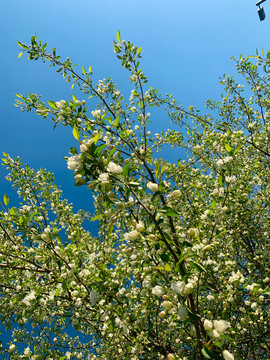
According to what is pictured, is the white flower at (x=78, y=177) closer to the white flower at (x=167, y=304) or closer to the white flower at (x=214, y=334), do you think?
the white flower at (x=167, y=304)

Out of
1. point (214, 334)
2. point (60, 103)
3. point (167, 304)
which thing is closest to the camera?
point (214, 334)

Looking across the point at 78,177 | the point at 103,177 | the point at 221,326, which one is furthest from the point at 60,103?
the point at 221,326

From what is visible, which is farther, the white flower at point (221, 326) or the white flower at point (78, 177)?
the white flower at point (78, 177)

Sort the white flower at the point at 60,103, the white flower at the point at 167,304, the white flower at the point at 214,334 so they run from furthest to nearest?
the white flower at the point at 60,103, the white flower at the point at 167,304, the white flower at the point at 214,334

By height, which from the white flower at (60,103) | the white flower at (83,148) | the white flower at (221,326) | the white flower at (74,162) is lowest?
the white flower at (221,326)

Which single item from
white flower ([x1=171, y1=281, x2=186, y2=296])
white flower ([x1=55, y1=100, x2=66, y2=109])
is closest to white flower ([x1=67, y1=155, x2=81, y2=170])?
white flower ([x1=171, y1=281, x2=186, y2=296])

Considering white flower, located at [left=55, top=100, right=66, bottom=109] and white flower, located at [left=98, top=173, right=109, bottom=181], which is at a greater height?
white flower, located at [left=55, top=100, right=66, bottom=109]

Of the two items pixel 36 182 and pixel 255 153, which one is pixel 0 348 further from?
pixel 255 153

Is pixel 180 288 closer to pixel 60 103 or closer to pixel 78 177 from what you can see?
pixel 78 177

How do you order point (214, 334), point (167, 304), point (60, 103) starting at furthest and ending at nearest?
1. point (60, 103)
2. point (167, 304)
3. point (214, 334)

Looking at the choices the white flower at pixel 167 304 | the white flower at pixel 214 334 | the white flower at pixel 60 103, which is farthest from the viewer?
the white flower at pixel 60 103

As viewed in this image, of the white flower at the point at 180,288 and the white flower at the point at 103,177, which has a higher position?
the white flower at the point at 103,177

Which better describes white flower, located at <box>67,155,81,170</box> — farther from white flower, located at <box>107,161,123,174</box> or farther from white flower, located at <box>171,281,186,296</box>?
white flower, located at <box>171,281,186,296</box>

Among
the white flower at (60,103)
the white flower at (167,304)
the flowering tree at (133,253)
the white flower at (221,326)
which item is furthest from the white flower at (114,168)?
the white flower at (60,103)
